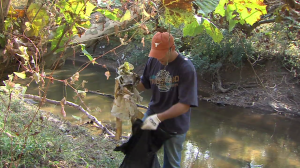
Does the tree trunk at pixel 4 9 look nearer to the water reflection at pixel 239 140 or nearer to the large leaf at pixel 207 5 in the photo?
the large leaf at pixel 207 5

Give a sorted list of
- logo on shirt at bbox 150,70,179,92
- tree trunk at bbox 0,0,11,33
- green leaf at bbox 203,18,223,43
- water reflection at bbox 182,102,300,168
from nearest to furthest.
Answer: tree trunk at bbox 0,0,11,33, green leaf at bbox 203,18,223,43, logo on shirt at bbox 150,70,179,92, water reflection at bbox 182,102,300,168

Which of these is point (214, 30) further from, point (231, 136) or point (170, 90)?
point (231, 136)

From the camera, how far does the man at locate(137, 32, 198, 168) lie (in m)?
2.23

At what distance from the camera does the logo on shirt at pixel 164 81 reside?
2.39 m

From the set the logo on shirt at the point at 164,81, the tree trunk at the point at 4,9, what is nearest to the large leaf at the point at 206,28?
the logo on shirt at the point at 164,81

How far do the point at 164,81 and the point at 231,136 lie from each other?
554cm

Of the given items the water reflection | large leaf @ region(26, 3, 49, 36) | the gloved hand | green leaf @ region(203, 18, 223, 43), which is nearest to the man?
the gloved hand

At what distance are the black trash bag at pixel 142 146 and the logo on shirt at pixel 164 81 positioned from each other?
1.16 ft

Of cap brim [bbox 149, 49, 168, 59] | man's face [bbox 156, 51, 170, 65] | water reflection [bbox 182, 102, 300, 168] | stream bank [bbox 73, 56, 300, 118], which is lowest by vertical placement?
water reflection [bbox 182, 102, 300, 168]

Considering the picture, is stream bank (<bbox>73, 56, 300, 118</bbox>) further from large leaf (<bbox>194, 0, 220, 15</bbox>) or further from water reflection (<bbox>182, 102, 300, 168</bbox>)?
large leaf (<bbox>194, 0, 220, 15</bbox>)

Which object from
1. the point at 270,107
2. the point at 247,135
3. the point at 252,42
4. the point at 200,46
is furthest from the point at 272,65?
the point at 247,135

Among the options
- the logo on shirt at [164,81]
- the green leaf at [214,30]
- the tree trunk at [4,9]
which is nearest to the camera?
the tree trunk at [4,9]

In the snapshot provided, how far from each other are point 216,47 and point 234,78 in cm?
157

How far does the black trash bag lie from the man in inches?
4.1
